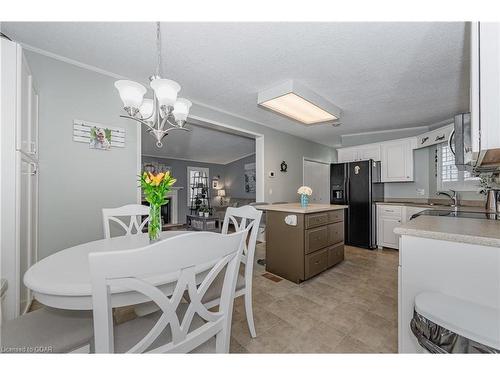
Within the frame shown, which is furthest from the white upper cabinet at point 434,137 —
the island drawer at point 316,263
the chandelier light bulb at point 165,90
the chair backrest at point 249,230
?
the chandelier light bulb at point 165,90

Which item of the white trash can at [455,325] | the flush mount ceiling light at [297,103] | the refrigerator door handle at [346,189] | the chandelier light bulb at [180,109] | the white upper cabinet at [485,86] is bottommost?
the white trash can at [455,325]

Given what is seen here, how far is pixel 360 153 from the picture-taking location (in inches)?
175

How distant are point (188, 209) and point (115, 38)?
5.96 metres

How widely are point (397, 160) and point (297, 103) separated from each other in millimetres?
2726

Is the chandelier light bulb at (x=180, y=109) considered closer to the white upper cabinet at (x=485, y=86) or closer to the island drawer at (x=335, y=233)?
the white upper cabinet at (x=485, y=86)

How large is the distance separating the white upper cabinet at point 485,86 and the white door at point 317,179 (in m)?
4.24

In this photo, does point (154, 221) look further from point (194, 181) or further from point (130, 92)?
point (194, 181)

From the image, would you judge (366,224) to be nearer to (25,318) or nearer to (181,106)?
(181,106)

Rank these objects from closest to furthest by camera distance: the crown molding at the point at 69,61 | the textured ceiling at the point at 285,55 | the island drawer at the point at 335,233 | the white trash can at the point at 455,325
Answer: the white trash can at the point at 455,325, the textured ceiling at the point at 285,55, the crown molding at the point at 69,61, the island drawer at the point at 335,233

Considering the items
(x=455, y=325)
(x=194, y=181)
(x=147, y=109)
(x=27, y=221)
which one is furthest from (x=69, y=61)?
(x=194, y=181)

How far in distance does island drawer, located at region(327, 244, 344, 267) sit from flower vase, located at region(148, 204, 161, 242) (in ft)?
7.29

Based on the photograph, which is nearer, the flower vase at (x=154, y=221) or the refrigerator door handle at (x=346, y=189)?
the flower vase at (x=154, y=221)

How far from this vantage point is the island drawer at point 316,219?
2374 millimetres
